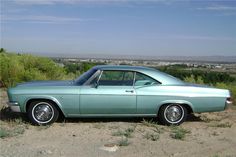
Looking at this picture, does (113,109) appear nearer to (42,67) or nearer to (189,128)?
(189,128)

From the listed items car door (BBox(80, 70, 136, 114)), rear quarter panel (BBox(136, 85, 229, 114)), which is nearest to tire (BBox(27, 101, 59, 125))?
car door (BBox(80, 70, 136, 114))

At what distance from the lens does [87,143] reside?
7.01m

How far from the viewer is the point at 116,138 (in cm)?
738

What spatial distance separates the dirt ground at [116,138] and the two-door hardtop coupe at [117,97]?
0.26m

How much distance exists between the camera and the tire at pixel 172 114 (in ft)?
27.9

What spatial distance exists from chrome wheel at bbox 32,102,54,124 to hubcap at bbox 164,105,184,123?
2.36m

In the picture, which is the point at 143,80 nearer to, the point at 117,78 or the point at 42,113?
the point at 117,78

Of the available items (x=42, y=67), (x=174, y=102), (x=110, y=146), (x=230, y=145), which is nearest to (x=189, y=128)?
(x=174, y=102)

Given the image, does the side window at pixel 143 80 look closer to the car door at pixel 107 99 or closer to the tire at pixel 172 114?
the car door at pixel 107 99

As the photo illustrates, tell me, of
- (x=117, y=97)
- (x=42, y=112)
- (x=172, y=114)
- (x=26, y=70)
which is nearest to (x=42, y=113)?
(x=42, y=112)

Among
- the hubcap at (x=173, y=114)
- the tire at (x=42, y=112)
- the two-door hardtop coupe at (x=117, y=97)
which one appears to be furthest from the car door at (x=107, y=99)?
the hubcap at (x=173, y=114)

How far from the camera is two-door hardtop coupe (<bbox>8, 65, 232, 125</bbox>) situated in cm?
825

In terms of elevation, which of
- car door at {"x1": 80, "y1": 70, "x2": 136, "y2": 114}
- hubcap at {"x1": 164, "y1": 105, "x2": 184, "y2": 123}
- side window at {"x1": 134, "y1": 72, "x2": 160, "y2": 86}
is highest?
side window at {"x1": 134, "y1": 72, "x2": 160, "y2": 86}

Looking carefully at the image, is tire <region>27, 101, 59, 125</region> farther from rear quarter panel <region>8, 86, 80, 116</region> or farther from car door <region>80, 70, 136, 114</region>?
car door <region>80, 70, 136, 114</region>
